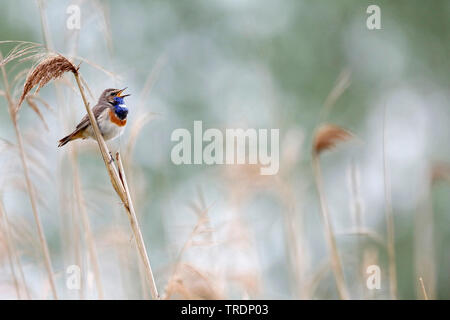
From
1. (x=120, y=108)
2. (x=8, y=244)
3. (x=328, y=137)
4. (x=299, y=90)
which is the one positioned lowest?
(x=8, y=244)

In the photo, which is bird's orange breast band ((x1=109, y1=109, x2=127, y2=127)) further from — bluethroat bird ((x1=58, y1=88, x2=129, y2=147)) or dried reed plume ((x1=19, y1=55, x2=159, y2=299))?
dried reed plume ((x1=19, y1=55, x2=159, y2=299))

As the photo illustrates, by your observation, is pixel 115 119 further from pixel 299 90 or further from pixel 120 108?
pixel 299 90

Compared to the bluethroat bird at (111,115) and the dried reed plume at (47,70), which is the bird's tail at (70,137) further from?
the dried reed plume at (47,70)

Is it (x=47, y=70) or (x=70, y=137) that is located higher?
(x=47, y=70)

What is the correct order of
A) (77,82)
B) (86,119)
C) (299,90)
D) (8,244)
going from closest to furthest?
(77,82) < (8,244) < (86,119) < (299,90)

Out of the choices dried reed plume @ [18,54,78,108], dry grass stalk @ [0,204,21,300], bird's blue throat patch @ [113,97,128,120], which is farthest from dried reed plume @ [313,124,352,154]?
dry grass stalk @ [0,204,21,300]

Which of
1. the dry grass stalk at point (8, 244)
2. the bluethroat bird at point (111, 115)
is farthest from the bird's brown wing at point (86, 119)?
the dry grass stalk at point (8, 244)

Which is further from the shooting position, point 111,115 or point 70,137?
point 111,115

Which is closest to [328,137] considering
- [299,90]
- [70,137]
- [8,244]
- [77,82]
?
[77,82]
